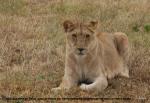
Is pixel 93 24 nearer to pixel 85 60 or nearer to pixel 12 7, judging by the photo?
pixel 85 60

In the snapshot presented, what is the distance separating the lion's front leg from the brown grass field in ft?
0.20

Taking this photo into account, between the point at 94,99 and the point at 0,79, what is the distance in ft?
4.46

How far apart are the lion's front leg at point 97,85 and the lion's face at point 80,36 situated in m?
0.39

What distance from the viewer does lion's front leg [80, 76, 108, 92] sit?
626cm

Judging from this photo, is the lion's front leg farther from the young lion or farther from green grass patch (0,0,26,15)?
green grass patch (0,0,26,15)

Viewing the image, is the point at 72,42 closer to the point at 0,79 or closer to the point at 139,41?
the point at 0,79

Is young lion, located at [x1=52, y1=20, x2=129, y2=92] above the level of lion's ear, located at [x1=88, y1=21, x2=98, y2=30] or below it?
below

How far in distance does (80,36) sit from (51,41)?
283cm

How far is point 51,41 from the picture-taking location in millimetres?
8938

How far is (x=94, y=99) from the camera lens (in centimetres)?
605

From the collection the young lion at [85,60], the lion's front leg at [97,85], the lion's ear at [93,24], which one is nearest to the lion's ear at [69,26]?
the young lion at [85,60]

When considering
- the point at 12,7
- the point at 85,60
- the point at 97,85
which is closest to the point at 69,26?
the point at 85,60

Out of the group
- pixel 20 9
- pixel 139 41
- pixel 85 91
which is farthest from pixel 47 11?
pixel 85 91

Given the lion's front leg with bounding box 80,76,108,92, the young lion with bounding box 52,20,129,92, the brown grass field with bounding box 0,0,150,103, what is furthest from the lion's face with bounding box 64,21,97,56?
the brown grass field with bounding box 0,0,150,103
